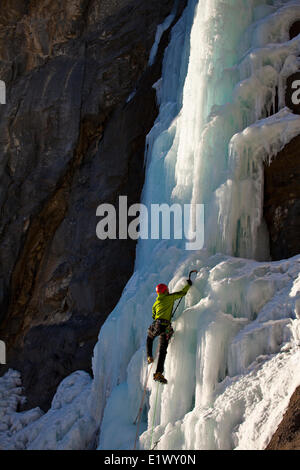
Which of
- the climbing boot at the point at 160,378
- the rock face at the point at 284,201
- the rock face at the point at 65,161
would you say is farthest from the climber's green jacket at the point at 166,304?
the rock face at the point at 65,161

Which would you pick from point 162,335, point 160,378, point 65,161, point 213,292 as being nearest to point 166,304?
point 162,335

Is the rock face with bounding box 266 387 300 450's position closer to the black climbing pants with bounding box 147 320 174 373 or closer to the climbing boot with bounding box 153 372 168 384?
the climbing boot with bounding box 153 372 168 384

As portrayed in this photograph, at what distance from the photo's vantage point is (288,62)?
788 centimetres

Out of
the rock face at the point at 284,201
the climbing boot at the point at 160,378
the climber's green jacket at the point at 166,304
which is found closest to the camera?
the climbing boot at the point at 160,378

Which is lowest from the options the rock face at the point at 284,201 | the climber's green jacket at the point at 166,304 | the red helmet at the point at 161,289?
the climber's green jacket at the point at 166,304

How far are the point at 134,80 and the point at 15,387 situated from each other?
23.2 ft

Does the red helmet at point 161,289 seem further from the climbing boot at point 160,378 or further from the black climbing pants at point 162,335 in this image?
the climbing boot at point 160,378

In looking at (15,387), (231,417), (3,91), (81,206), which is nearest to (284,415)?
(231,417)

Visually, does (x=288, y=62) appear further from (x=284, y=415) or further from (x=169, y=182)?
(x=284, y=415)

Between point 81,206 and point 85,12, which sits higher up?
point 85,12

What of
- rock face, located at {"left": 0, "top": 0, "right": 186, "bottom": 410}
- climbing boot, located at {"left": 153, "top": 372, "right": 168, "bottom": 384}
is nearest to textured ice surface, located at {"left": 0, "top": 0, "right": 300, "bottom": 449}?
climbing boot, located at {"left": 153, "top": 372, "right": 168, "bottom": 384}

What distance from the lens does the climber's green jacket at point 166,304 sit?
20.8ft

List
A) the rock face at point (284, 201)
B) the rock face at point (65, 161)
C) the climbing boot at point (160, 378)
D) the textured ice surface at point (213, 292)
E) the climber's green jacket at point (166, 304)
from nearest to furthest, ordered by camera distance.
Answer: the textured ice surface at point (213, 292) < the climbing boot at point (160, 378) < the climber's green jacket at point (166, 304) < the rock face at point (284, 201) < the rock face at point (65, 161)

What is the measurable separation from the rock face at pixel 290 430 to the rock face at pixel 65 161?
17.9 ft
